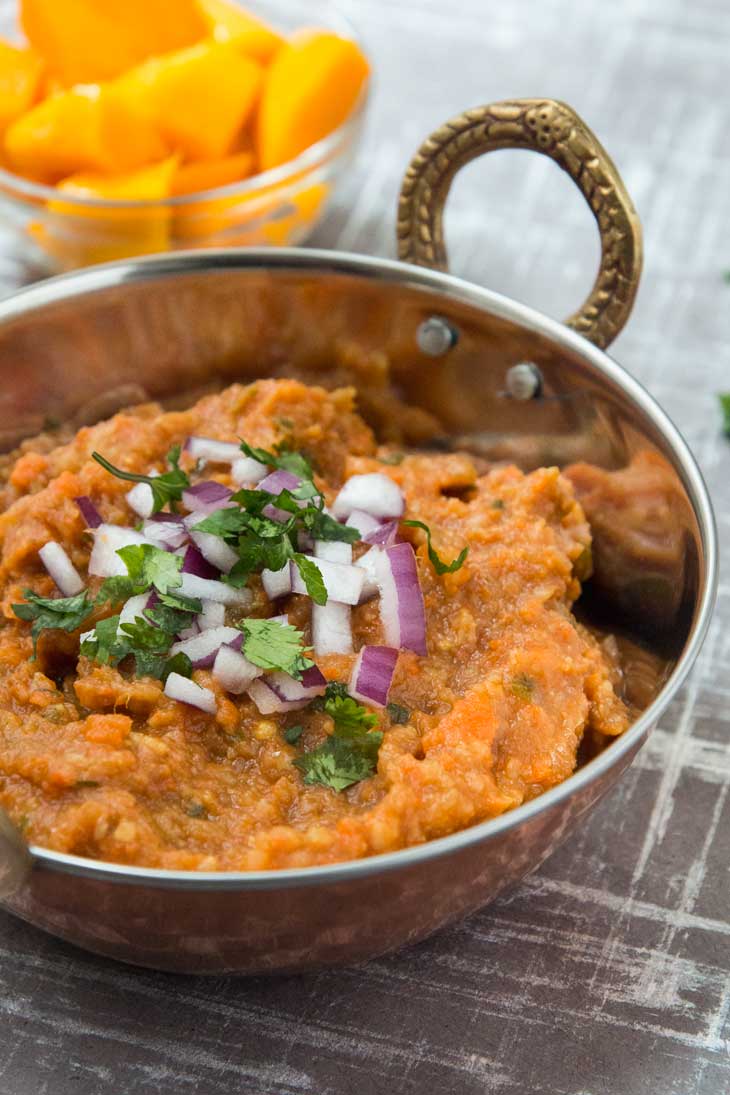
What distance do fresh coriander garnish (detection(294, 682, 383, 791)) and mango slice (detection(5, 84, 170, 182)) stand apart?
1.91 m

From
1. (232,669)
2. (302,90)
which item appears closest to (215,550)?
(232,669)

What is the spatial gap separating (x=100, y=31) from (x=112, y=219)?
26.1 inches

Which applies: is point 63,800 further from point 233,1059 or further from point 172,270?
point 172,270

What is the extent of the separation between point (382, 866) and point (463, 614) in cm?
71

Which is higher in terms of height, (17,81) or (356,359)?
(17,81)

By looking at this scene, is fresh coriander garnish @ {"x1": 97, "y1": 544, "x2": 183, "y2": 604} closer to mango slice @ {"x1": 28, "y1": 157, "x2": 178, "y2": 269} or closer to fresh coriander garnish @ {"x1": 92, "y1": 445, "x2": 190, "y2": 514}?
fresh coriander garnish @ {"x1": 92, "y1": 445, "x2": 190, "y2": 514}

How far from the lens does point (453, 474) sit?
2656 mm

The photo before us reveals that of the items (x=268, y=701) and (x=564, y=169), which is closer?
(x=268, y=701)

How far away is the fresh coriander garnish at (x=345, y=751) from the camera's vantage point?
2.14 m

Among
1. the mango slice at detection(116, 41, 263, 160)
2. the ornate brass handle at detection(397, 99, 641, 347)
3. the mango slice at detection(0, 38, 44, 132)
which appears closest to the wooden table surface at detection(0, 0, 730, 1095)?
the ornate brass handle at detection(397, 99, 641, 347)

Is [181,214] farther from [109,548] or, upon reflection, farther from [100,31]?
[109,548]

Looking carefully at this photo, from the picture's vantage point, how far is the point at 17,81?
11.7 feet

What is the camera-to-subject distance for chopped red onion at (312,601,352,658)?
229 cm

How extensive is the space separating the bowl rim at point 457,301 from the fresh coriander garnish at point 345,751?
0.72 ft
